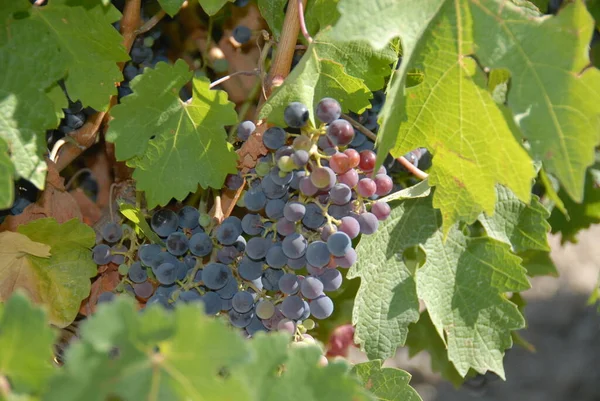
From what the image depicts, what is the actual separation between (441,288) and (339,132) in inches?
12.4

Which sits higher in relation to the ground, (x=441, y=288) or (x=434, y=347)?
(x=441, y=288)

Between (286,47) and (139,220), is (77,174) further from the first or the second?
(286,47)

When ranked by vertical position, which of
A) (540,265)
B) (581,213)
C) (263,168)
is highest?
(263,168)

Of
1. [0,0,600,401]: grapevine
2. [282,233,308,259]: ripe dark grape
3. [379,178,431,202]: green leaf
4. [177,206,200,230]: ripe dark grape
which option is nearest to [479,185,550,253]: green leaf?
[0,0,600,401]: grapevine

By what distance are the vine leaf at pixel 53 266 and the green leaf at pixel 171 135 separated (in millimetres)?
130

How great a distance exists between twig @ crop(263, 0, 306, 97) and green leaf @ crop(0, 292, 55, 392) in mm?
517

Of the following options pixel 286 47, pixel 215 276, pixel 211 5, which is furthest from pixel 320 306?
pixel 211 5

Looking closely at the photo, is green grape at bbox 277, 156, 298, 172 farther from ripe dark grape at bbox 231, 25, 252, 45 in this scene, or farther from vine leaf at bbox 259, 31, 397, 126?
ripe dark grape at bbox 231, 25, 252, 45

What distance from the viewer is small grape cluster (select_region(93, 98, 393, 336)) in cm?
91

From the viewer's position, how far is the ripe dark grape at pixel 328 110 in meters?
0.92

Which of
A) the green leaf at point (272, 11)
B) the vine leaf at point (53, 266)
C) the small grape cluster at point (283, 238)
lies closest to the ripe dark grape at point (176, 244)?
the small grape cluster at point (283, 238)

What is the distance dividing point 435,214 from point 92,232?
498mm

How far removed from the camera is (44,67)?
A: 37.0 inches

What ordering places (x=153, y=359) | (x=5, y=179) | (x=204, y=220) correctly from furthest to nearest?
(x=204, y=220), (x=5, y=179), (x=153, y=359)
